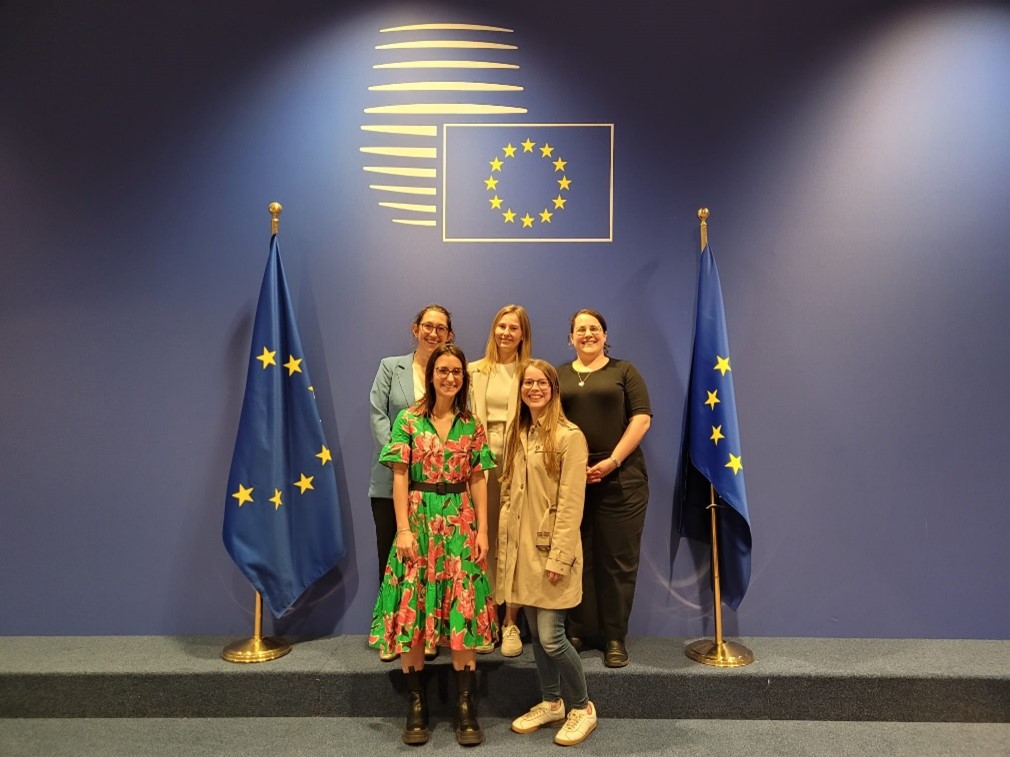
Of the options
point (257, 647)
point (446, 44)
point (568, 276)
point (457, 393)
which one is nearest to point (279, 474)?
point (257, 647)

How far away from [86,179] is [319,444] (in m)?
1.91

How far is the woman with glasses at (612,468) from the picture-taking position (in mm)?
3424

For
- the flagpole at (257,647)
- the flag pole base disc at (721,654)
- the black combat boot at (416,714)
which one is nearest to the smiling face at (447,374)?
the black combat boot at (416,714)

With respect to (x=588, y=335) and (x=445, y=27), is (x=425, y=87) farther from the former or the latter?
(x=588, y=335)

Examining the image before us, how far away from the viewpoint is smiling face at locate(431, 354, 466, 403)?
2.96 meters

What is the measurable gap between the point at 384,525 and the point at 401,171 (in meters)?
1.83

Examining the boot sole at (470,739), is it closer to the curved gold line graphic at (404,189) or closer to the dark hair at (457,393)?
the dark hair at (457,393)

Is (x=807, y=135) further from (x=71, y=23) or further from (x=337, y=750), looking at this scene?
(x=71, y=23)

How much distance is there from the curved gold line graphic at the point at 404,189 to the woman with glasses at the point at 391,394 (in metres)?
0.75

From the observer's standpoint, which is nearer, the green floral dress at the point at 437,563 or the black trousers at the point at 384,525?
the green floral dress at the point at 437,563

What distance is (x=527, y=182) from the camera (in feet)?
13.0

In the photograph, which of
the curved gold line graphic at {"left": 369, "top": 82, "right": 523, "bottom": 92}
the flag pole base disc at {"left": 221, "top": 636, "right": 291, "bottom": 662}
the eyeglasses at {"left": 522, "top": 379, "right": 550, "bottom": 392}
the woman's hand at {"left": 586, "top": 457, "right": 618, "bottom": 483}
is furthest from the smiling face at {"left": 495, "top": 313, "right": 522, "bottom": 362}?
the flag pole base disc at {"left": 221, "top": 636, "right": 291, "bottom": 662}

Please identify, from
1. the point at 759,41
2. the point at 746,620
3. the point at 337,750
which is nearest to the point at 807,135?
the point at 759,41

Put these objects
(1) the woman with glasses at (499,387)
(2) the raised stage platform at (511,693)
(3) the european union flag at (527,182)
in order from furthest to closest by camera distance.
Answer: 1. (3) the european union flag at (527,182)
2. (1) the woman with glasses at (499,387)
3. (2) the raised stage platform at (511,693)
